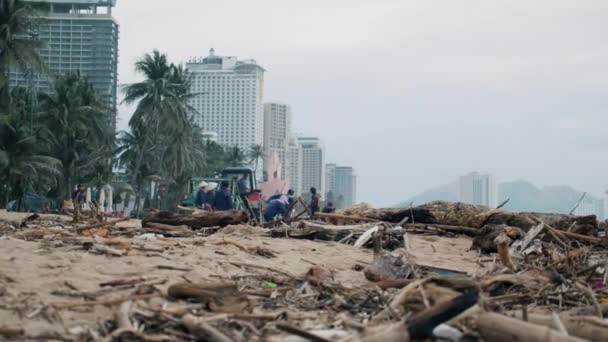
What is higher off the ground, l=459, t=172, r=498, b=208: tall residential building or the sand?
the sand

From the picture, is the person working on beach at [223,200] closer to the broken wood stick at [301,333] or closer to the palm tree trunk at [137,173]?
the broken wood stick at [301,333]

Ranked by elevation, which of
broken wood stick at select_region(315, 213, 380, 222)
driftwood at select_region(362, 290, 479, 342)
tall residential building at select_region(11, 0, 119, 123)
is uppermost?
tall residential building at select_region(11, 0, 119, 123)

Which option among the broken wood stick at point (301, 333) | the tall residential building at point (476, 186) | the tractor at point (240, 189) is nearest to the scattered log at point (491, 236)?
the broken wood stick at point (301, 333)

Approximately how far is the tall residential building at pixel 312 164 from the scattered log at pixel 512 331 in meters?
163

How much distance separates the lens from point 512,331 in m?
3.21

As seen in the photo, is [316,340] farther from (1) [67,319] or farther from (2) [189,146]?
(2) [189,146]

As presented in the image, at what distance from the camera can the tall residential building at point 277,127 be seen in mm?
152125

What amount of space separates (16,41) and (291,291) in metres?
28.6

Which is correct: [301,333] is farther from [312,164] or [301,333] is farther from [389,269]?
[312,164]

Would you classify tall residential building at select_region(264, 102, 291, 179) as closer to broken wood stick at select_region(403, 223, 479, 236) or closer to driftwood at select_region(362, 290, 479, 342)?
broken wood stick at select_region(403, 223, 479, 236)

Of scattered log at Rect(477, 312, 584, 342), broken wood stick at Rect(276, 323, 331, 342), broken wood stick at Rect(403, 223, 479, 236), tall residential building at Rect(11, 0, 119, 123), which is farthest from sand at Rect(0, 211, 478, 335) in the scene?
tall residential building at Rect(11, 0, 119, 123)

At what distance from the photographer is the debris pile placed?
353cm

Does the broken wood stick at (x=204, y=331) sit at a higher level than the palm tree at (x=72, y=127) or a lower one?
lower

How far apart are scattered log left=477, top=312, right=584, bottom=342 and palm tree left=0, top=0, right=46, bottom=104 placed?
29075mm
